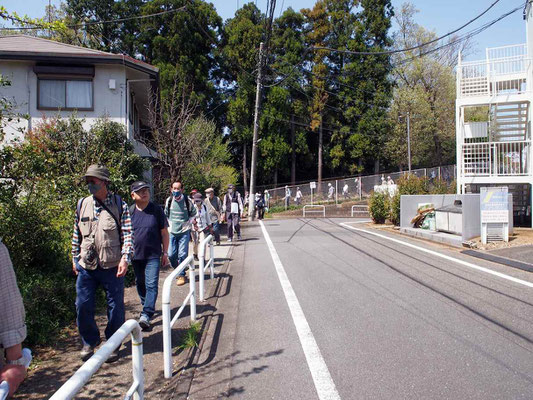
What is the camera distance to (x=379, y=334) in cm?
526

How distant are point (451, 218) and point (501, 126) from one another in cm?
Answer: 757

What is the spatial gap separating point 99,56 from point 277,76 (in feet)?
89.2

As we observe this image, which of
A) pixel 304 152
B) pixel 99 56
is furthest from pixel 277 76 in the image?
pixel 99 56

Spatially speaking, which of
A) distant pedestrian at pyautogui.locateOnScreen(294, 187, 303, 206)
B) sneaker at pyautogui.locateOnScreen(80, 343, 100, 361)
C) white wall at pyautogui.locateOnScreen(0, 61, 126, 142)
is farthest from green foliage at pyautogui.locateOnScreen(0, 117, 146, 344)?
distant pedestrian at pyautogui.locateOnScreen(294, 187, 303, 206)

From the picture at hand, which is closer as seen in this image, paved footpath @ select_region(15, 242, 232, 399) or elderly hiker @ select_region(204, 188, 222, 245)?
paved footpath @ select_region(15, 242, 232, 399)

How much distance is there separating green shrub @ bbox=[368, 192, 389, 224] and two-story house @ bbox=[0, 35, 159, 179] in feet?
33.7

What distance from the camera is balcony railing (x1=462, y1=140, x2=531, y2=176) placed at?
1706cm

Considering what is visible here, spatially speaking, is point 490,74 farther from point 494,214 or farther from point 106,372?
point 106,372

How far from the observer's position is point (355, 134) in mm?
43094

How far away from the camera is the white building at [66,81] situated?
17.3m

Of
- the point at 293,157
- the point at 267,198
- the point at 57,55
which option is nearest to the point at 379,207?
the point at 57,55

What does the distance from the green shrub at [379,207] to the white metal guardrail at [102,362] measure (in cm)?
1863

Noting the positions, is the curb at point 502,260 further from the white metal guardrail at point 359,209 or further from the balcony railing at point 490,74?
the white metal guardrail at point 359,209

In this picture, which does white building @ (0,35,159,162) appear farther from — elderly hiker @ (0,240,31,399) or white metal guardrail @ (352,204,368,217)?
A: white metal guardrail @ (352,204,368,217)
